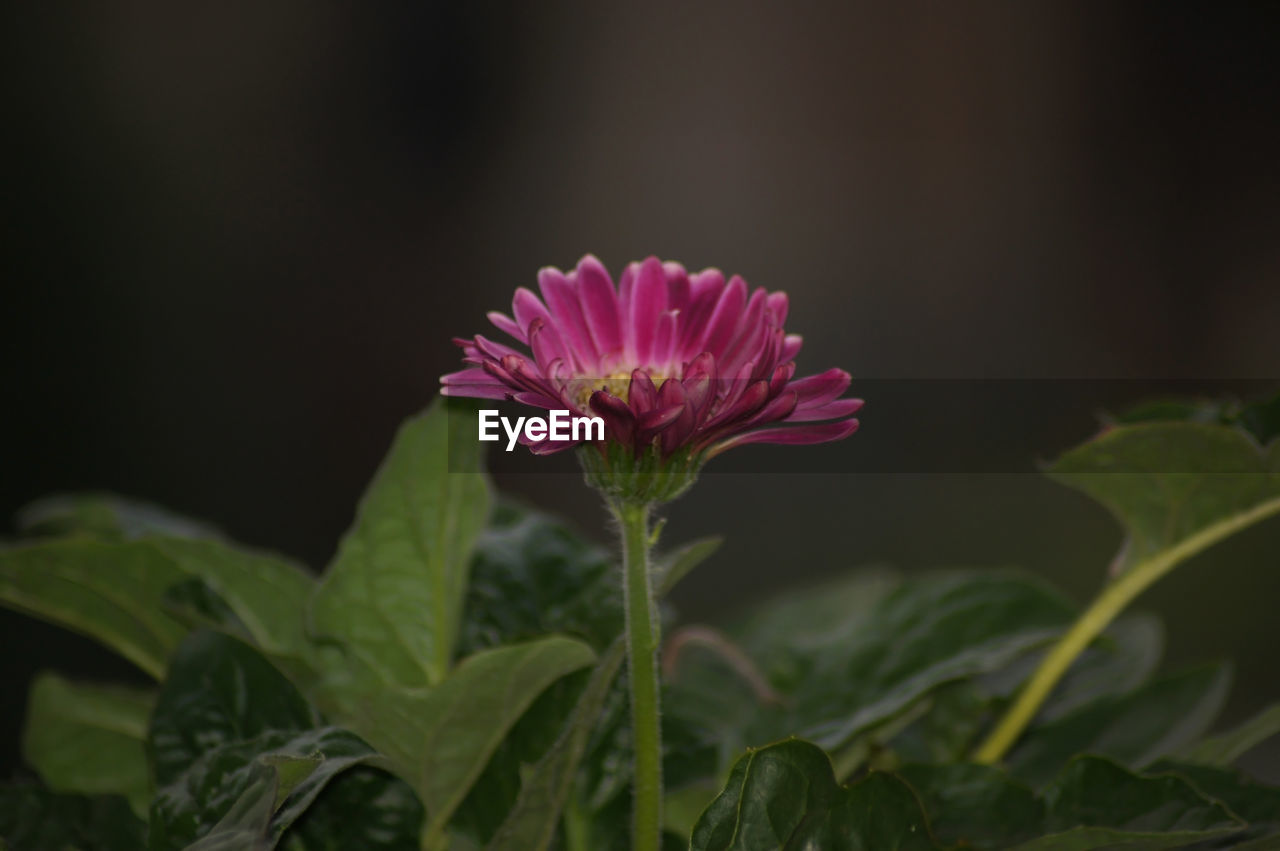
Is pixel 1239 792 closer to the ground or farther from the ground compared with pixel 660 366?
closer to the ground

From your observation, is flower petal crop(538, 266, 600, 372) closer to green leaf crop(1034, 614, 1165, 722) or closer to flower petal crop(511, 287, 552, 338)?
flower petal crop(511, 287, 552, 338)

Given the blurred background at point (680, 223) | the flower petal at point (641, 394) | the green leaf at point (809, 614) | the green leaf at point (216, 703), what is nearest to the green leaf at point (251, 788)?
the green leaf at point (216, 703)

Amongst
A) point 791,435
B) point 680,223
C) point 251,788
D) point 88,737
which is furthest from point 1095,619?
point 680,223

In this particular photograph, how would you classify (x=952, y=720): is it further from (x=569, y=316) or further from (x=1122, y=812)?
(x=569, y=316)

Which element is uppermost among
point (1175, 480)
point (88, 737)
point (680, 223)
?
point (680, 223)

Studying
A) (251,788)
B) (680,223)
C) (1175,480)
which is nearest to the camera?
(251,788)

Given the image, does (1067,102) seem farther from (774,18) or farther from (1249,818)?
→ (1249,818)
